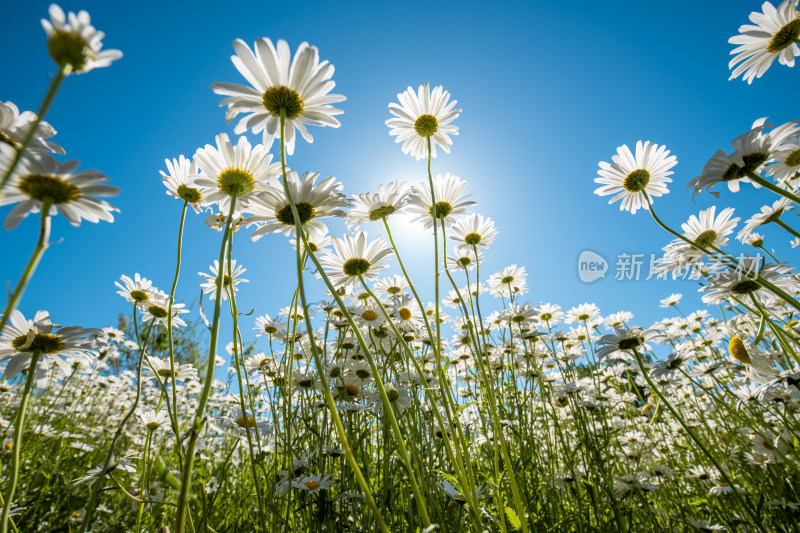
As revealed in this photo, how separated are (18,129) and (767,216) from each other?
8.58 ft

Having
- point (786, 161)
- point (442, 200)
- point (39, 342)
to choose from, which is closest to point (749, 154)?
point (786, 161)

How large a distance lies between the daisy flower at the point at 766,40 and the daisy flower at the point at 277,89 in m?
1.90

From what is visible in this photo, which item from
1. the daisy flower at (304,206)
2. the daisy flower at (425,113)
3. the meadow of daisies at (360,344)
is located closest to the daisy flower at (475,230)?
the meadow of daisies at (360,344)

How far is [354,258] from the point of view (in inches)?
60.7

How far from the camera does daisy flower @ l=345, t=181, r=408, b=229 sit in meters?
1.51

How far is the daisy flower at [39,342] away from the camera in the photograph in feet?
3.51

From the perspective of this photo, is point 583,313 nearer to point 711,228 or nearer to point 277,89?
point 711,228

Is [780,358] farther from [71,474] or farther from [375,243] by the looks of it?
[71,474]

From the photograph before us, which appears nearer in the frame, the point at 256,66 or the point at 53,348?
the point at 256,66

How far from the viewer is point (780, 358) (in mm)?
2420

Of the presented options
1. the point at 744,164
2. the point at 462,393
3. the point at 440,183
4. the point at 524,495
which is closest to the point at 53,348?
the point at 440,183

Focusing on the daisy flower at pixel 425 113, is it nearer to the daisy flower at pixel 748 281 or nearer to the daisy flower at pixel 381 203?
the daisy flower at pixel 381 203

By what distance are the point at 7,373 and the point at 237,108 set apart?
3.36ft

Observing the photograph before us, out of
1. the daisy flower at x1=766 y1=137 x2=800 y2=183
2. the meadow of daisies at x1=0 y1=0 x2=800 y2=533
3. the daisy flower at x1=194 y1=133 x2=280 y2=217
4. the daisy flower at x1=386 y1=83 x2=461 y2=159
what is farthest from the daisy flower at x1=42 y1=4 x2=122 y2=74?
the daisy flower at x1=766 y1=137 x2=800 y2=183
